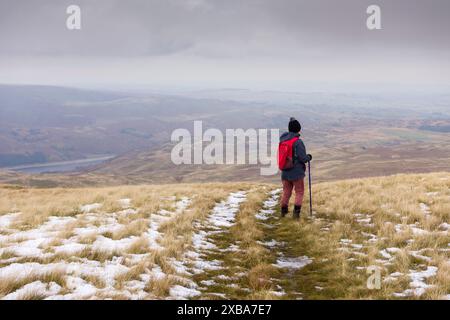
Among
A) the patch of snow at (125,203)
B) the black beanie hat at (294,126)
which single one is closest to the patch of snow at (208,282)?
the black beanie hat at (294,126)

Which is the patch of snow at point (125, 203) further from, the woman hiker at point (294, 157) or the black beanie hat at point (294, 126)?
the black beanie hat at point (294, 126)

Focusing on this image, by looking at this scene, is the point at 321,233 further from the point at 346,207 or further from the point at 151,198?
the point at 151,198

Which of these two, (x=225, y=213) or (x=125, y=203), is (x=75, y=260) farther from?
(x=225, y=213)

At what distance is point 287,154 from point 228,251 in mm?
5348

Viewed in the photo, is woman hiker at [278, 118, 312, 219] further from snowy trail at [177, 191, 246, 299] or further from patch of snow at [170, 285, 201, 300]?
patch of snow at [170, 285, 201, 300]

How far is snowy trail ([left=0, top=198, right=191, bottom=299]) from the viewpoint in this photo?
6.51m

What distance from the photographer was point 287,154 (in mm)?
14438

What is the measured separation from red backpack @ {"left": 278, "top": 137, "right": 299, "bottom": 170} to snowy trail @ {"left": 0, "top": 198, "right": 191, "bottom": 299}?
18.5 ft

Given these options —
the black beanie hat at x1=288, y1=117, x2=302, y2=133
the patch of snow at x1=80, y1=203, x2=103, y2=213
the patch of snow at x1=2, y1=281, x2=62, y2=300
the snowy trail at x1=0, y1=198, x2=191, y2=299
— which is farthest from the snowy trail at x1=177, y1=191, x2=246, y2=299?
the patch of snow at x1=80, y1=203, x2=103, y2=213

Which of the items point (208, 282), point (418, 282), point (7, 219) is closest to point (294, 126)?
point (418, 282)
